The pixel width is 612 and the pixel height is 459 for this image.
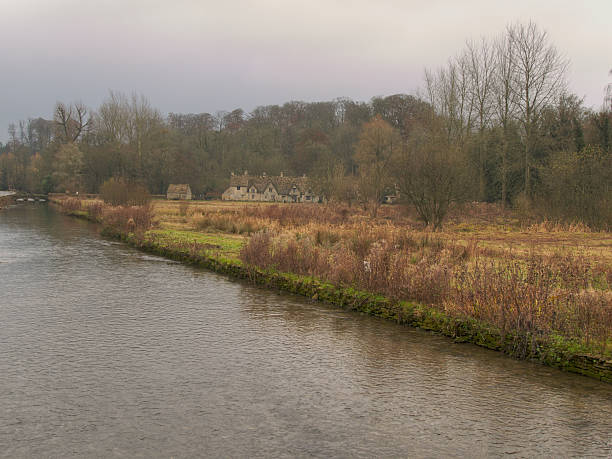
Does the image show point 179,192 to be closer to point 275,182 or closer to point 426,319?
point 275,182

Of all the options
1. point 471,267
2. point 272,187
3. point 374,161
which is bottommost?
point 471,267

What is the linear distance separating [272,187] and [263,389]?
90.6m

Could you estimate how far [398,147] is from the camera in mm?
28734

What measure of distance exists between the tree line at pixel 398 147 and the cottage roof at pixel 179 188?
0.91 m

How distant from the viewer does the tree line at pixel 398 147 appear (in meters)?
27.1

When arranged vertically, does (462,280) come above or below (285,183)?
below

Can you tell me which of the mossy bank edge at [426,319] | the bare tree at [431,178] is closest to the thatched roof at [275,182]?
the bare tree at [431,178]

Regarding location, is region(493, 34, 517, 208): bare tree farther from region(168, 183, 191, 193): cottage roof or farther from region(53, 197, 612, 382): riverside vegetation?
region(168, 183, 191, 193): cottage roof

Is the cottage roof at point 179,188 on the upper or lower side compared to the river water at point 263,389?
upper

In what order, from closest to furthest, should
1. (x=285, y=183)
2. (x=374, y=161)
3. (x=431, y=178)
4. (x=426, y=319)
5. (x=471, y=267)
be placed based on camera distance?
1. (x=426, y=319)
2. (x=471, y=267)
3. (x=431, y=178)
4. (x=374, y=161)
5. (x=285, y=183)

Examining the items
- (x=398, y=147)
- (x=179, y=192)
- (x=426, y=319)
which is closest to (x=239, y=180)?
(x=179, y=192)

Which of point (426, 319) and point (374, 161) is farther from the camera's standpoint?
point (374, 161)

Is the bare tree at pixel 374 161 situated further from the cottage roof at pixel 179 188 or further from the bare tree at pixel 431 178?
the cottage roof at pixel 179 188

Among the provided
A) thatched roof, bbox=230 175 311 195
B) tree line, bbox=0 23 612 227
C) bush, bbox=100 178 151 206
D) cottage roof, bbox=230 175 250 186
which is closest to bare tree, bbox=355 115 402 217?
tree line, bbox=0 23 612 227
